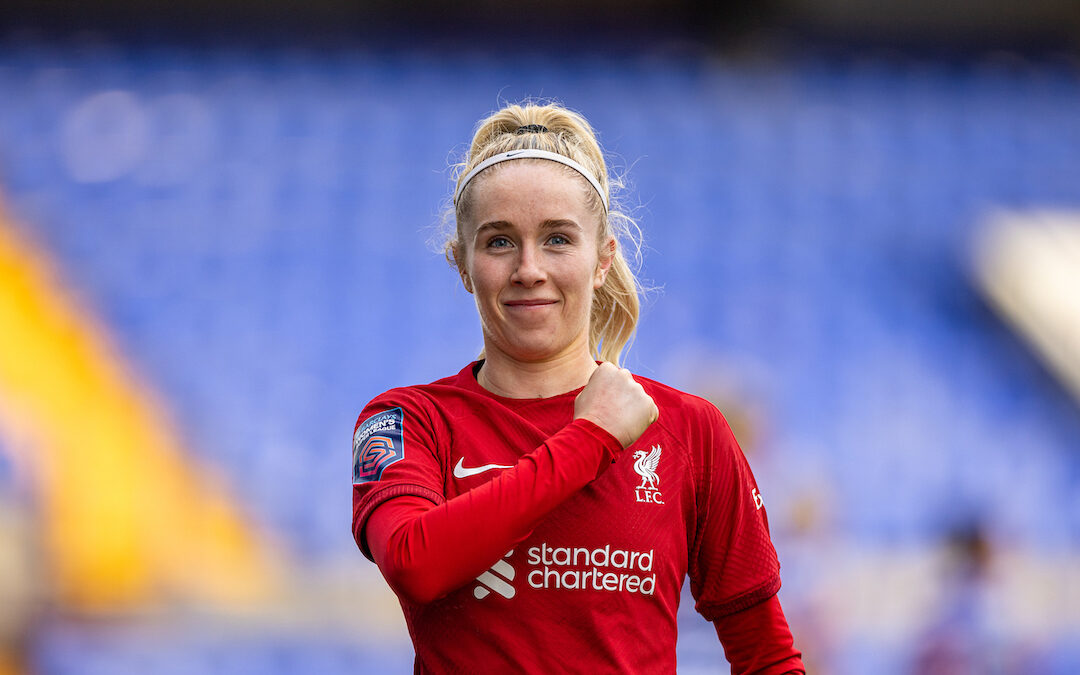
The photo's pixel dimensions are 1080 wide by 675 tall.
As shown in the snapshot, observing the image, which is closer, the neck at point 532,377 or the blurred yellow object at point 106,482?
the neck at point 532,377

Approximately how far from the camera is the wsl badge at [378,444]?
1312 millimetres

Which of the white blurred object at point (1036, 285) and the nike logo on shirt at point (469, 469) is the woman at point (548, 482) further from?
the white blurred object at point (1036, 285)

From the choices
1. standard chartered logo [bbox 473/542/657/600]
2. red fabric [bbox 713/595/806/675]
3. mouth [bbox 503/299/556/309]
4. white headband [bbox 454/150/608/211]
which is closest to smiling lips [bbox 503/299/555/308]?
mouth [bbox 503/299/556/309]

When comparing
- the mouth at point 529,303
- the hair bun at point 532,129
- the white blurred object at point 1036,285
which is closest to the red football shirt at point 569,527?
the mouth at point 529,303

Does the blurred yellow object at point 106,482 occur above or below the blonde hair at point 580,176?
above

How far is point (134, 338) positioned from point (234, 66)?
1276mm

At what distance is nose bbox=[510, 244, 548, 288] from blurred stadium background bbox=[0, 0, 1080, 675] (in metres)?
2.69

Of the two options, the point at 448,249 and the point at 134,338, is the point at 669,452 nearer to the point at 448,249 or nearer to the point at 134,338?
the point at 448,249

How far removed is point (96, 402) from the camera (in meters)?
4.14

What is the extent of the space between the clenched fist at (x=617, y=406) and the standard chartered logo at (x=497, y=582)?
0.21 m

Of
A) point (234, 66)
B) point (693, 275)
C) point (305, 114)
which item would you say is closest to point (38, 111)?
point (234, 66)

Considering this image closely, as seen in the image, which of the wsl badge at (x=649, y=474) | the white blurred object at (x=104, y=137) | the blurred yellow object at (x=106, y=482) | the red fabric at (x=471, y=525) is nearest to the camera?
the red fabric at (x=471, y=525)

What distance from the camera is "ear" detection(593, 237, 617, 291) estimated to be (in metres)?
1.55

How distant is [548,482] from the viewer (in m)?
1.20
